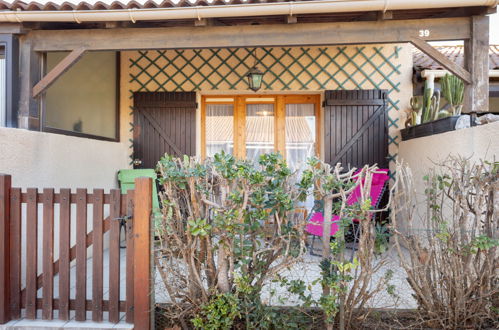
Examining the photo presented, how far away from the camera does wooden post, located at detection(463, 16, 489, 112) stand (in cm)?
329

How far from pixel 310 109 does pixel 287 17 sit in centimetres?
206

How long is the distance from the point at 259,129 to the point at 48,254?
355 cm

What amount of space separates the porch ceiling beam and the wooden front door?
1.57 m

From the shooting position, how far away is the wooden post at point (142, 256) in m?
2.18

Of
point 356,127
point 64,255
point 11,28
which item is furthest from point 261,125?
point 64,255

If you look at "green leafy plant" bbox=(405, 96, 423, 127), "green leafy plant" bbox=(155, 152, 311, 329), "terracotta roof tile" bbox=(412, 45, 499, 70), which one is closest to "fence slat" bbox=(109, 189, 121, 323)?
"green leafy plant" bbox=(155, 152, 311, 329)

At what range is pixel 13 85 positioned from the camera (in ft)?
Answer: 11.5

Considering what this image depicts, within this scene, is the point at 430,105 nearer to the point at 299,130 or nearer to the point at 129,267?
the point at 299,130

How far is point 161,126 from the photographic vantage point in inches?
205

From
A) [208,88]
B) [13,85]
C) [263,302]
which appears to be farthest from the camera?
[208,88]

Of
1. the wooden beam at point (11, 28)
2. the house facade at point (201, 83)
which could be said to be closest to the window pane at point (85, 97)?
the house facade at point (201, 83)

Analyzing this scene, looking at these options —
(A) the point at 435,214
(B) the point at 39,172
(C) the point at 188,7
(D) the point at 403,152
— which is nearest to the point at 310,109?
(D) the point at 403,152

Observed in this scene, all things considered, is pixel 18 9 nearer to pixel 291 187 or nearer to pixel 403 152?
pixel 291 187

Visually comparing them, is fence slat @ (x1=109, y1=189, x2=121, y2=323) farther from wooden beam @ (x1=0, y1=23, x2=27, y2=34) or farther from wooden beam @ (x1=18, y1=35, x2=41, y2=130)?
wooden beam @ (x1=0, y1=23, x2=27, y2=34)
